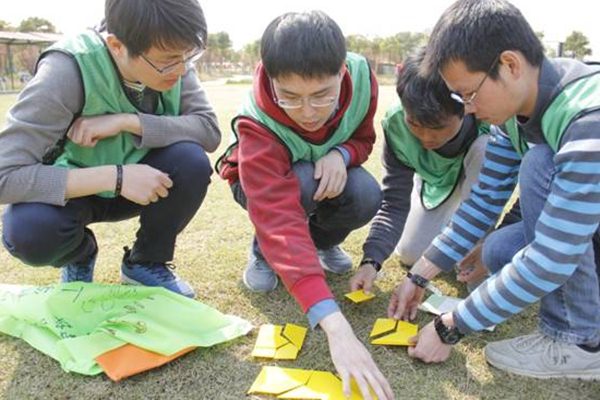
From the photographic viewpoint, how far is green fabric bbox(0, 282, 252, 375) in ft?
5.53

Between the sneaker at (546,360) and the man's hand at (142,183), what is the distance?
1152 millimetres

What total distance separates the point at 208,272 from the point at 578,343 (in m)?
1.37

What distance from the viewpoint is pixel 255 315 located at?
2.01 m

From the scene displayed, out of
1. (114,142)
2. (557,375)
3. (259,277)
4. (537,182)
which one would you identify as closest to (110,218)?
(114,142)

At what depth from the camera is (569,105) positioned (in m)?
1.43

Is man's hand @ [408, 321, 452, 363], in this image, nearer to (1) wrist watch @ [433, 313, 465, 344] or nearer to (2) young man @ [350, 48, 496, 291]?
(1) wrist watch @ [433, 313, 465, 344]

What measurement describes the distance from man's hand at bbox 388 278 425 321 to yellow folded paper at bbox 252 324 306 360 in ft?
1.04

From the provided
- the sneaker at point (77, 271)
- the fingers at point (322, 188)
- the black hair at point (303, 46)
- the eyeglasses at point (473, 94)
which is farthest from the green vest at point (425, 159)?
the sneaker at point (77, 271)

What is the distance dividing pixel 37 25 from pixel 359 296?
158 feet

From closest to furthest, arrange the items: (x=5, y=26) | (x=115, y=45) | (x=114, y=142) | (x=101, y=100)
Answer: (x=115, y=45)
(x=101, y=100)
(x=114, y=142)
(x=5, y=26)

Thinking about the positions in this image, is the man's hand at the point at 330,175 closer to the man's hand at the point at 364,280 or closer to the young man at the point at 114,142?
the man's hand at the point at 364,280

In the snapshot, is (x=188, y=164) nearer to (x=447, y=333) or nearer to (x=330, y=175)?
(x=330, y=175)

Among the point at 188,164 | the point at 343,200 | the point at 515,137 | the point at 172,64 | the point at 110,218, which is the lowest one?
the point at 110,218

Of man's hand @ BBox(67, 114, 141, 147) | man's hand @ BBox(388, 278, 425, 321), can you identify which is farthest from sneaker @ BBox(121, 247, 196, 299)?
man's hand @ BBox(388, 278, 425, 321)
